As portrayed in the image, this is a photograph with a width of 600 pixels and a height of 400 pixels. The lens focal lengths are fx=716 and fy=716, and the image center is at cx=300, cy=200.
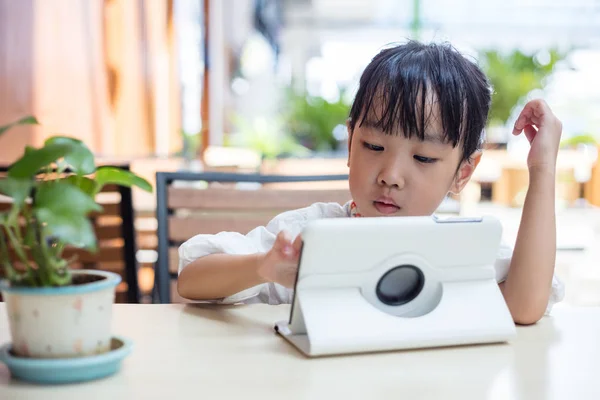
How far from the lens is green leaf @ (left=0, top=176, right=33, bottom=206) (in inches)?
21.4

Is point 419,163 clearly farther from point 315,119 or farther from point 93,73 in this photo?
point 315,119

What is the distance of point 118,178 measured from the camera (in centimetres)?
63

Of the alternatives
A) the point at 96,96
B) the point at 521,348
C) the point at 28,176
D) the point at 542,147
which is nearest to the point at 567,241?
the point at 96,96

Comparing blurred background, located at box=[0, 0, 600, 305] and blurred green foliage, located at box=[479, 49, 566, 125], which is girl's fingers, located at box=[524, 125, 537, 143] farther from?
blurred green foliage, located at box=[479, 49, 566, 125]

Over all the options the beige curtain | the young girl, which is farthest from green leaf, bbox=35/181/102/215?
the beige curtain

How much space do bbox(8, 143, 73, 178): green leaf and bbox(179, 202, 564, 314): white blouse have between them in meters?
0.40

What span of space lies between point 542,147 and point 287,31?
44.7ft

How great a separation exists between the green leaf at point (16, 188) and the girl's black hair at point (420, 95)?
0.67 metres

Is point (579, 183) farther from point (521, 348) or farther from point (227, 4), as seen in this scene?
point (521, 348)

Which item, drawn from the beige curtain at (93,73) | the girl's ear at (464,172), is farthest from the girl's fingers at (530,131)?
the beige curtain at (93,73)

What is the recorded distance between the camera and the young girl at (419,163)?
1015 millimetres

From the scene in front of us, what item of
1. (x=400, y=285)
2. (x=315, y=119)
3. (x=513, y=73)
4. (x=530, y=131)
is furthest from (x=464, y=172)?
(x=513, y=73)

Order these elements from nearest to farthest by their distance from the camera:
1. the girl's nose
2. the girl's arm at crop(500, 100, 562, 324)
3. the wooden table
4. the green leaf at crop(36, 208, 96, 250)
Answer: the green leaf at crop(36, 208, 96, 250) < the wooden table < the girl's arm at crop(500, 100, 562, 324) < the girl's nose

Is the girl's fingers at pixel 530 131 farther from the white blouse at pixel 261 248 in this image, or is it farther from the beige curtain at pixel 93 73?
the beige curtain at pixel 93 73
